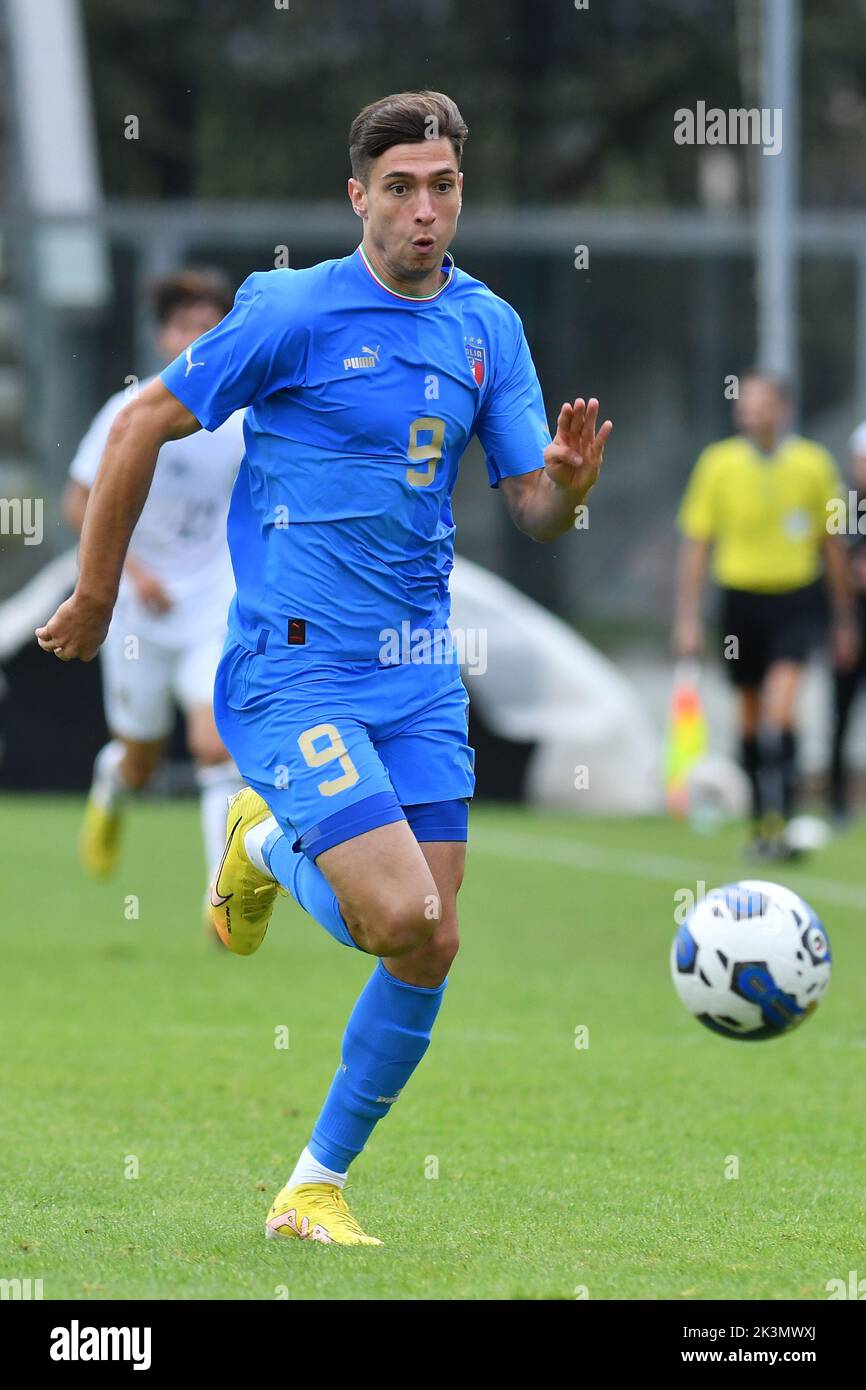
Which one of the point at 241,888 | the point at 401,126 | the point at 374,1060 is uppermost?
the point at 401,126

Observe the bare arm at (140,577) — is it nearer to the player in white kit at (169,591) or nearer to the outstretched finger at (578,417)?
the player in white kit at (169,591)

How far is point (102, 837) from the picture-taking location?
32.8 ft

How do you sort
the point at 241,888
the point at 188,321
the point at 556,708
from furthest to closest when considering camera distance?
the point at 556,708
the point at 188,321
the point at 241,888

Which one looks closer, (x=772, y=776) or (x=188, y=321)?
(x=188, y=321)

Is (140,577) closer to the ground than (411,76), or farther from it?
closer to the ground

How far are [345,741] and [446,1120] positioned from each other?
5.94 ft

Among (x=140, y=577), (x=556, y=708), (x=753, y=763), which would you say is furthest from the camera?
(x=556, y=708)

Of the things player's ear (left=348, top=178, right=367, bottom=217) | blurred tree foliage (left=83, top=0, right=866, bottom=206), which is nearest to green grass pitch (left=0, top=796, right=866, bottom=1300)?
player's ear (left=348, top=178, right=367, bottom=217)

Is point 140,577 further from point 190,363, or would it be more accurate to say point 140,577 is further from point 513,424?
point 190,363

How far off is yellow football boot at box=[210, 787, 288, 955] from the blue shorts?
0.33 meters

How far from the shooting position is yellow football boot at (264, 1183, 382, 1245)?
4.54 m

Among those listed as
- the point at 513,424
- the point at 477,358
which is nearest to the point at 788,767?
the point at 513,424
